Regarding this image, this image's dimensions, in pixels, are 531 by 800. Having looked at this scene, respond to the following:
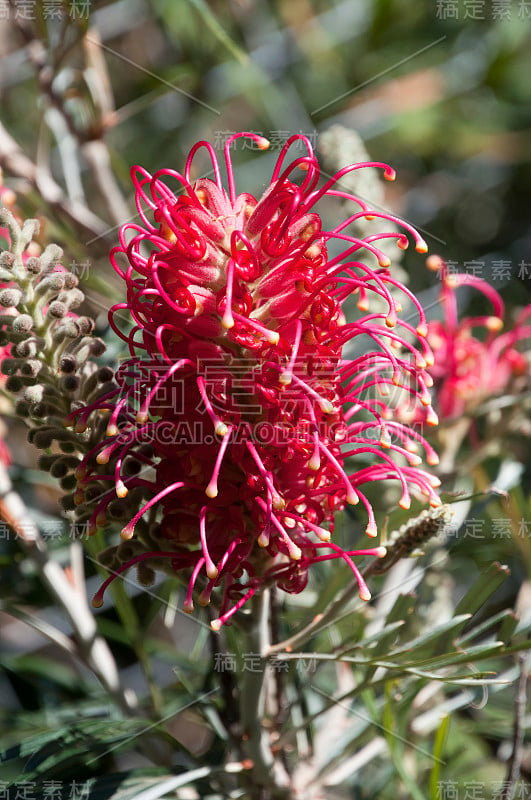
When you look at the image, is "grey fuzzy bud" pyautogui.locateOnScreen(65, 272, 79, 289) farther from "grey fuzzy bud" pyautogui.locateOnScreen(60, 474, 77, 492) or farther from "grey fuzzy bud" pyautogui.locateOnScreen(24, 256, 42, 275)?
"grey fuzzy bud" pyautogui.locateOnScreen(60, 474, 77, 492)

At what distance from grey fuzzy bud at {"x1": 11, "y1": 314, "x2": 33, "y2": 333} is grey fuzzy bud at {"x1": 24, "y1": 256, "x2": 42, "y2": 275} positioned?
0.04m

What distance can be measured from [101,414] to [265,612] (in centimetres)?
22

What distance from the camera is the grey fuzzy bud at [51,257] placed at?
664 millimetres

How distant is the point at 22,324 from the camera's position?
63cm

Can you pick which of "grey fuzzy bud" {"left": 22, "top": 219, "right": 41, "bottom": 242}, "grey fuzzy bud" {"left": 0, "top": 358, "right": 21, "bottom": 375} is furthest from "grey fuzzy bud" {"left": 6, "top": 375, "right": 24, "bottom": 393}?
"grey fuzzy bud" {"left": 22, "top": 219, "right": 41, "bottom": 242}

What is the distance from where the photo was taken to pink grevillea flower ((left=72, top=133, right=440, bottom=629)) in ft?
2.03

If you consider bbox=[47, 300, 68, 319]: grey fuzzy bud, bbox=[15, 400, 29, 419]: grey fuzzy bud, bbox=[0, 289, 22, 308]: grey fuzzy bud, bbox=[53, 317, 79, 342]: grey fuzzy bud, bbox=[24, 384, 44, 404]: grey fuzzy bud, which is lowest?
bbox=[15, 400, 29, 419]: grey fuzzy bud

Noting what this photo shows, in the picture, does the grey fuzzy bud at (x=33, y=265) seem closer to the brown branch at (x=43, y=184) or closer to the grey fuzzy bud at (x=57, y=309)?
the grey fuzzy bud at (x=57, y=309)

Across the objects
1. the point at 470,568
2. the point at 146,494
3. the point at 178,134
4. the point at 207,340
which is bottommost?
the point at 470,568

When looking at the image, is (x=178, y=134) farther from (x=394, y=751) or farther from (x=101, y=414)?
(x=394, y=751)

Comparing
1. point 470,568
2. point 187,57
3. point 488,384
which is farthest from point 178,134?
point 470,568

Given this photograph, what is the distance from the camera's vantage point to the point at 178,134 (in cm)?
155

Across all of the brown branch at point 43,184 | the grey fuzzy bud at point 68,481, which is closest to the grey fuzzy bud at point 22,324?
the grey fuzzy bud at point 68,481

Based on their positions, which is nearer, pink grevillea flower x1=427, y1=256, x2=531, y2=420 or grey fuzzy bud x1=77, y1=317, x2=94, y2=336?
grey fuzzy bud x1=77, y1=317, x2=94, y2=336
